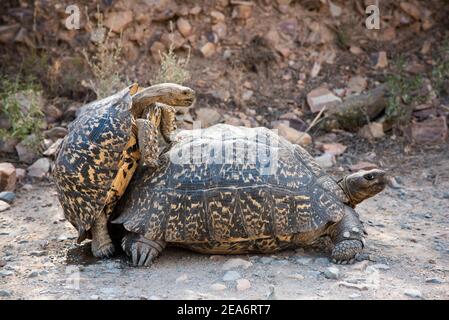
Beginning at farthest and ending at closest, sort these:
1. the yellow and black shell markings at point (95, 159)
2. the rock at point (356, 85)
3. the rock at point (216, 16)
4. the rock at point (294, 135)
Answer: the rock at point (216, 16) < the rock at point (356, 85) < the rock at point (294, 135) < the yellow and black shell markings at point (95, 159)

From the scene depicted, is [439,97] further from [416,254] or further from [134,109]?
[134,109]

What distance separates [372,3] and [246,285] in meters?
6.52

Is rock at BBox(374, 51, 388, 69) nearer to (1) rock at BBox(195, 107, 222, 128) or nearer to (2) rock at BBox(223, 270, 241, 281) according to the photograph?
(1) rock at BBox(195, 107, 222, 128)

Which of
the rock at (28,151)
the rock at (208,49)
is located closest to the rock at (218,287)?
the rock at (28,151)

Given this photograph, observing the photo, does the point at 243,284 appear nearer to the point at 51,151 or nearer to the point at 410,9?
the point at 51,151

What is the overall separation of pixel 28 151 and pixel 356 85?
180 inches

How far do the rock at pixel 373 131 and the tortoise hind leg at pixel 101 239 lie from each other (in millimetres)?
4317

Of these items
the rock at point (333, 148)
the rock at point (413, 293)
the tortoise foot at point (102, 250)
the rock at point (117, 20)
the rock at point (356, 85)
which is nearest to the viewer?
the rock at point (413, 293)

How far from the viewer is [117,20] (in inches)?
363

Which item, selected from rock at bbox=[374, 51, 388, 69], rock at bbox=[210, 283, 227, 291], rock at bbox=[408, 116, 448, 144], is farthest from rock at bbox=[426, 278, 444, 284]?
rock at bbox=[374, 51, 388, 69]

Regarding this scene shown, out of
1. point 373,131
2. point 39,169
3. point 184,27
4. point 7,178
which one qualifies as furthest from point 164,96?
point 184,27

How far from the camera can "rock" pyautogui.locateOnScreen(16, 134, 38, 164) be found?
7.92m

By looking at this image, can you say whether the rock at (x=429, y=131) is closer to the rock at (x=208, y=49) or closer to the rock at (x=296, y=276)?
the rock at (x=208, y=49)

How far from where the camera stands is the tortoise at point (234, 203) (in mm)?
5066
